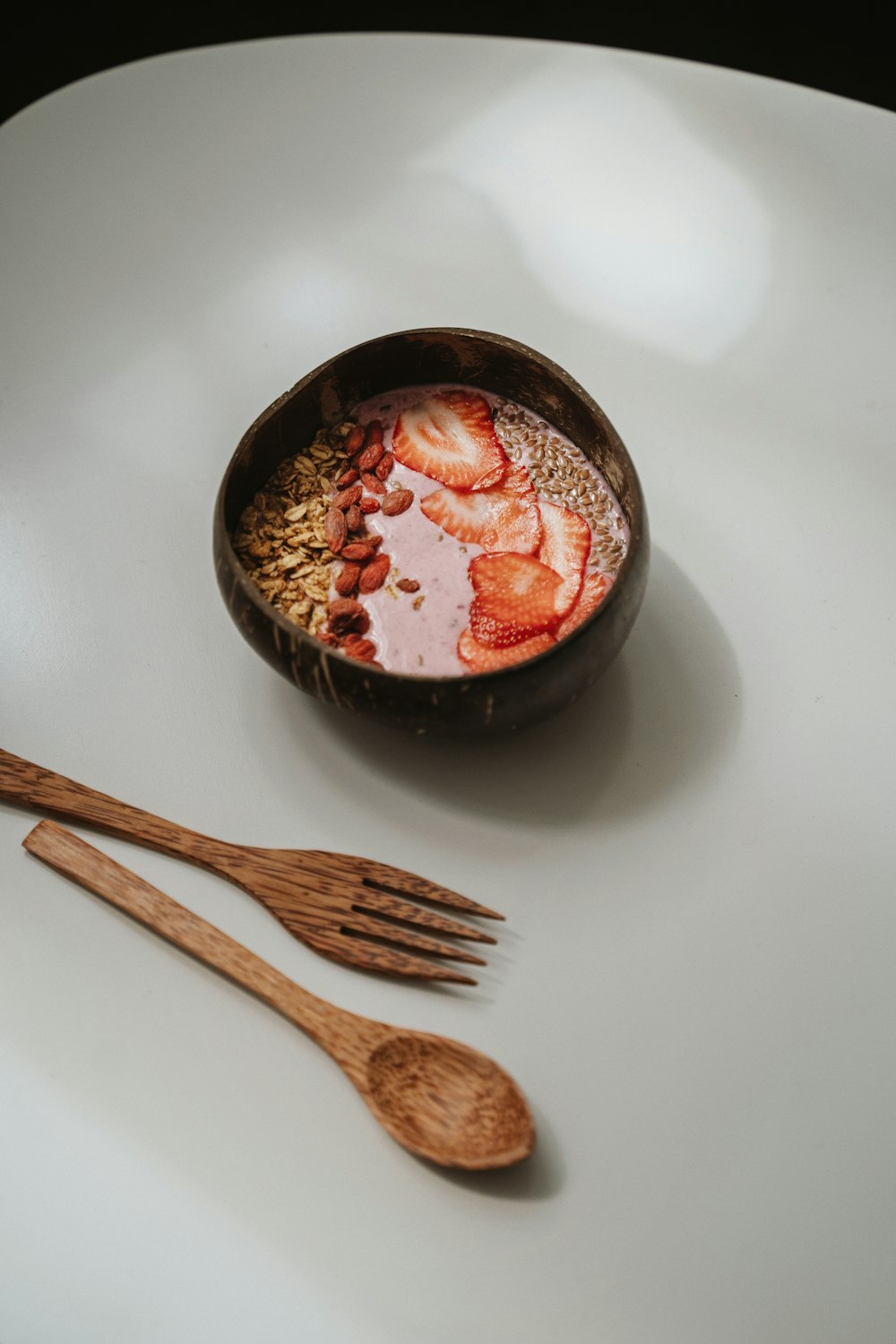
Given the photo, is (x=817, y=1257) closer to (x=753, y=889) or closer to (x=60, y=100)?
(x=753, y=889)

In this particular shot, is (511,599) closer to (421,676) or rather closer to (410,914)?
(421,676)

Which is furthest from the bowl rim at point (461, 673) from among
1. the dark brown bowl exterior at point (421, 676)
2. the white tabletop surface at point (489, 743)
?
the white tabletop surface at point (489, 743)

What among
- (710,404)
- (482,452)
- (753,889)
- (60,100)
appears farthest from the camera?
(60,100)

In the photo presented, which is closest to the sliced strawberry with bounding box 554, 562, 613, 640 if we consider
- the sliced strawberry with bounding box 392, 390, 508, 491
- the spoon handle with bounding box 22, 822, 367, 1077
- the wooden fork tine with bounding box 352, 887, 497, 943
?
the sliced strawberry with bounding box 392, 390, 508, 491

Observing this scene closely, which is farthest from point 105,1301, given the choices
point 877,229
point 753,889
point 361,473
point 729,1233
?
point 877,229

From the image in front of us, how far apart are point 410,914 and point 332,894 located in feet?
0.21

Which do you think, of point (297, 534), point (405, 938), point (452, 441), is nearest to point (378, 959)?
point (405, 938)

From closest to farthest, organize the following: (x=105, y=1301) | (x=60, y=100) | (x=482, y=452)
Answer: (x=105, y=1301) < (x=482, y=452) < (x=60, y=100)

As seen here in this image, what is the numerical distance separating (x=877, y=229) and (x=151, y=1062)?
1.10m

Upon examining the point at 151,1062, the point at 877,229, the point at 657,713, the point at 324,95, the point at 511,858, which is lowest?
the point at 151,1062

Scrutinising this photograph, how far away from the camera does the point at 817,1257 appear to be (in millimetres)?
875

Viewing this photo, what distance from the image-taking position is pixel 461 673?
1036 millimetres

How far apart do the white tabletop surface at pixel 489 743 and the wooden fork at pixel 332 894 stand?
3 cm

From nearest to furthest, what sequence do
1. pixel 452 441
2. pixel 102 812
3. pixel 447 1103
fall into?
1. pixel 447 1103
2. pixel 102 812
3. pixel 452 441
